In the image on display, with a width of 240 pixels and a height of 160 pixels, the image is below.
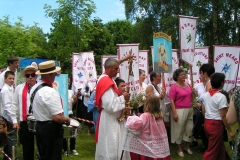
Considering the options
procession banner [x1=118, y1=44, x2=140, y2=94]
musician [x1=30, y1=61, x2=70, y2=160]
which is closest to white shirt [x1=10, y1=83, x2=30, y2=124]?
musician [x1=30, y1=61, x2=70, y2=160]

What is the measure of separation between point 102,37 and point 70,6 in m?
11.8

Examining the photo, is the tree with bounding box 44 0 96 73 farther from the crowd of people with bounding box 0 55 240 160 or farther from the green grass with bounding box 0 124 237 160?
the crowd of people with bounding box 0 55 240 160

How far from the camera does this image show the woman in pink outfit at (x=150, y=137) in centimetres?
509

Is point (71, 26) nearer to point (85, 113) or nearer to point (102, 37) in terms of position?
point (85, 113)

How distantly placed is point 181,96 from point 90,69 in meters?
4.21

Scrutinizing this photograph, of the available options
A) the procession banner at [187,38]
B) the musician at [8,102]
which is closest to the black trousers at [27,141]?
the musician at [8,102]

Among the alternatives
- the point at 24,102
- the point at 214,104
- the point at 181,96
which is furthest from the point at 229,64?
the point at 24,102

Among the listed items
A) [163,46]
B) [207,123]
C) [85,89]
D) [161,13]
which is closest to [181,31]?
[163,46]

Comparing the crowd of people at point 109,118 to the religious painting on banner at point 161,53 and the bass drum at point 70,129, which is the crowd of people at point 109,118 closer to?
the bass drum at point 70,129

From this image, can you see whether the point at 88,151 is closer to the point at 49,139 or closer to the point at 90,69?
the point at 90,69

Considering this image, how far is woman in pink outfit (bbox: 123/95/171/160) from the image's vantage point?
200 inches

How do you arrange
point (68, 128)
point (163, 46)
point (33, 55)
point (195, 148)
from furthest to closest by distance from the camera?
point (33, 55) → point (195, 148) → point (163, 46) → point (68, 128)

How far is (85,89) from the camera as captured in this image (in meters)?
10.8

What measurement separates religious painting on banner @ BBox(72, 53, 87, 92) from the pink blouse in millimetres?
4365
